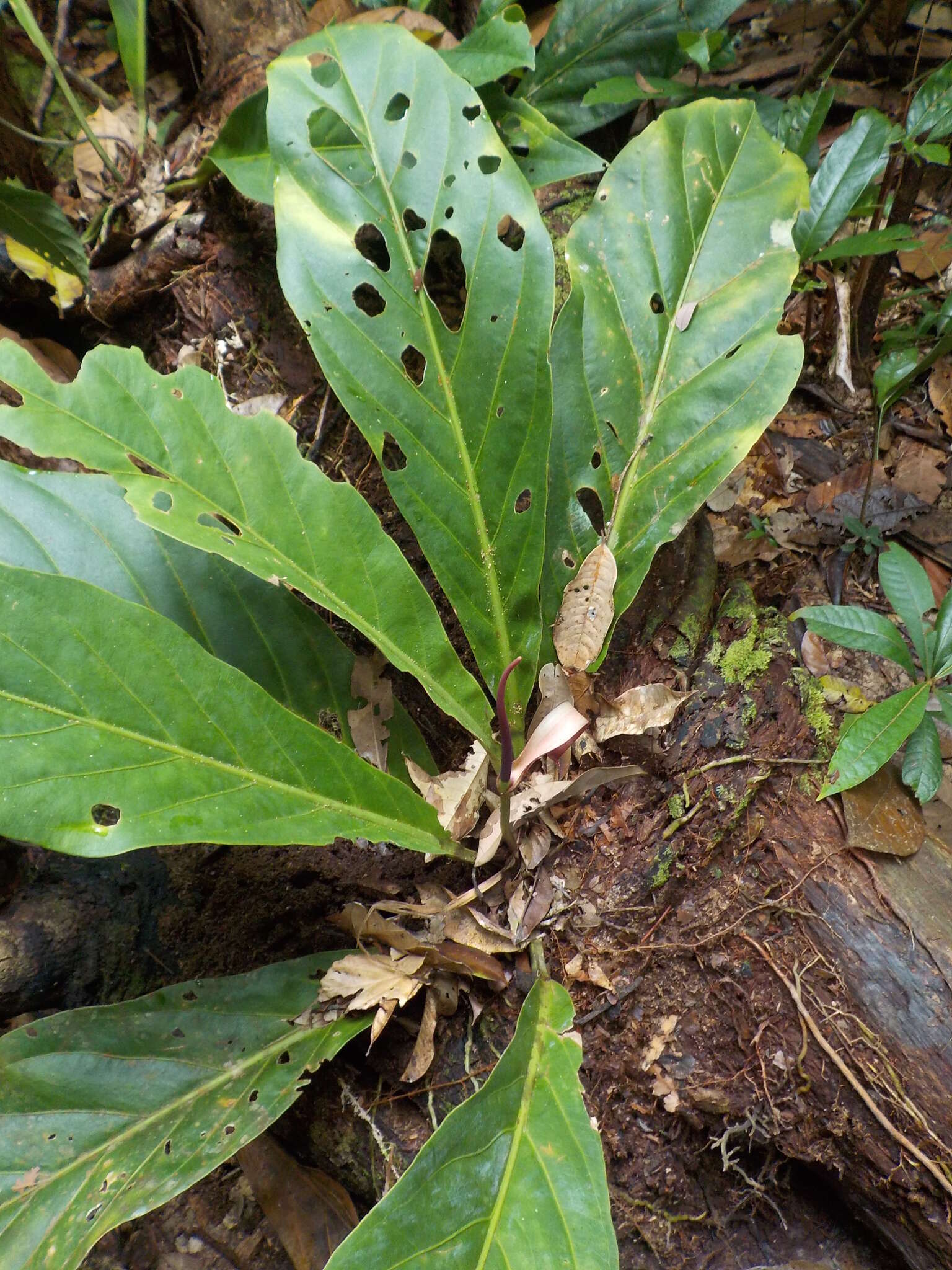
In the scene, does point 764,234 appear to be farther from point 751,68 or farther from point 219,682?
point 751,68

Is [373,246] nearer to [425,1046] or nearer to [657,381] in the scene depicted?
[657,381]

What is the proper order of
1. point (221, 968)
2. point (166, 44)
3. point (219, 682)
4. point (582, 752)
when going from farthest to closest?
point (166, 44) < point (221, 968) < point (582, 752) < point (219, 682)

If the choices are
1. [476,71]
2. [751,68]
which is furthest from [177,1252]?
[751,68]

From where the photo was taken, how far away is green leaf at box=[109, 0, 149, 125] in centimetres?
144

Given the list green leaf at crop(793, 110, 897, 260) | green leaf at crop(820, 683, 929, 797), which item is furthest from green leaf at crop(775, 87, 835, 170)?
green leaf at crop(820, 683, 929, 797)

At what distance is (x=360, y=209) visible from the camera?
3.76ft

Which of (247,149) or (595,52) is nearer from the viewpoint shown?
(247,149)

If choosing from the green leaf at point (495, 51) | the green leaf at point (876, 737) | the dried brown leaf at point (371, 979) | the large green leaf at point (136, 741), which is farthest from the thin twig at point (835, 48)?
the dried brown leaf at point (371, 979)

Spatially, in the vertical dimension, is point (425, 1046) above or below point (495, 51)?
below

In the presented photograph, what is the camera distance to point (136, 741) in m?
0.90

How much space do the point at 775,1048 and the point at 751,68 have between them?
86.8 inches

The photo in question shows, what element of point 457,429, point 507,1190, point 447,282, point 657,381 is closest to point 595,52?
point 447,282

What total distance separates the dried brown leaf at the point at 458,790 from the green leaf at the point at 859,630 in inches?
20.8

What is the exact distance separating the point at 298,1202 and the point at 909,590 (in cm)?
135
